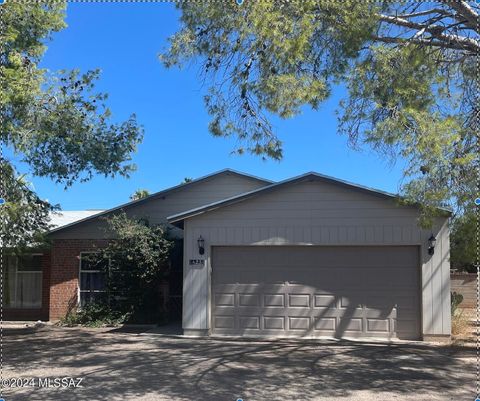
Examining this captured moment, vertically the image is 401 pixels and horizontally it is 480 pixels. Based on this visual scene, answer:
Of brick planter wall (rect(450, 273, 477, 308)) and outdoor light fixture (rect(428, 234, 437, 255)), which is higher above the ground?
outdoor light fixture (rect(428, 234, 437, 255))

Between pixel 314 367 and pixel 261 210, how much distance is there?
5.22 meters

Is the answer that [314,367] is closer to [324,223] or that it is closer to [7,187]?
[324,223]

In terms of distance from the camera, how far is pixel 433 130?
25.7 ft

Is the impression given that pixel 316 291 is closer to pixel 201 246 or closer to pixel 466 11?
pixel 201 246

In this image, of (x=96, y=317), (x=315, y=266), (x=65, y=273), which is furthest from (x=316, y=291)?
(x=65, y=273)

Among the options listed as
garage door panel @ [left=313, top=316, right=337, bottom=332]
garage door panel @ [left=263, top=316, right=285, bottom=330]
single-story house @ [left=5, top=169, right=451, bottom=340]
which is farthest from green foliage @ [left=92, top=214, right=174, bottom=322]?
garage door panel @ [left=313, top=316, right=337, bottom=332]

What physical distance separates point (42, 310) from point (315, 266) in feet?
36.1

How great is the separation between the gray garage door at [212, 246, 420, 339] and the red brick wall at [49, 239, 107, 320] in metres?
6.21

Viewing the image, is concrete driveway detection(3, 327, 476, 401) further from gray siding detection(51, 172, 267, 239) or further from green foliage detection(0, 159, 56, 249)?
gray siding detection(51, 172, 267, 239)

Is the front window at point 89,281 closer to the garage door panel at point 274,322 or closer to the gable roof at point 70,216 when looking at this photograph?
the gable roof at point 70,216

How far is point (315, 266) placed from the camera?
14.1 meters

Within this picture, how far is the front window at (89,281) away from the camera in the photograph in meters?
18.4

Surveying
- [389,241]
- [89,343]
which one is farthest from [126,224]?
[389,241]

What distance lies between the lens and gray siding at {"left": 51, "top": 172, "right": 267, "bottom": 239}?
1881 cm
